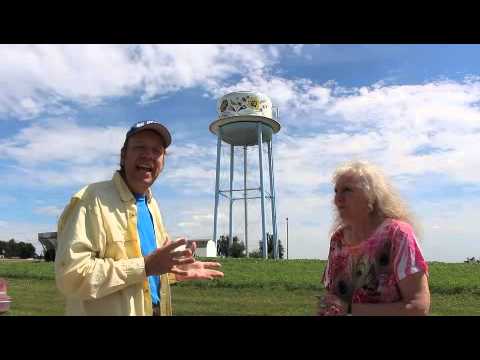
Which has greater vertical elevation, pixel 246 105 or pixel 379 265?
pixel 246 105

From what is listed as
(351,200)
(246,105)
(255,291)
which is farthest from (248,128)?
(351,200)

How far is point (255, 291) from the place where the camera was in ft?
44.8

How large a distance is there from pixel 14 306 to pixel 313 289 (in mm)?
7781

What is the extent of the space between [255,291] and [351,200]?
446 inches

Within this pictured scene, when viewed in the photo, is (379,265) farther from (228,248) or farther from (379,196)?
(228,248)

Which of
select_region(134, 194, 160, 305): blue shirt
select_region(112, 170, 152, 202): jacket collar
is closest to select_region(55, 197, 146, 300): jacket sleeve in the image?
select_region(112, 170, 152, 202): jacket collar

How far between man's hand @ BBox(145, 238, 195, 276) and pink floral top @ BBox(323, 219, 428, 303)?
987mm

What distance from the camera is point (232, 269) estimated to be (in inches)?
686

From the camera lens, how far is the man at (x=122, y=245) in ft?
6.90

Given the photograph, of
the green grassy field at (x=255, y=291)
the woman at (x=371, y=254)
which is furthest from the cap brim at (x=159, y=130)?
the green grassy field at (x=255, y=291)

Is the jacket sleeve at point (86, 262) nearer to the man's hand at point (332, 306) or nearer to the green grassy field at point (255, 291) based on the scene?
the man's hand at point (332, 306)

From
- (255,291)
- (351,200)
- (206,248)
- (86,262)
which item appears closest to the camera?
(86,262)
